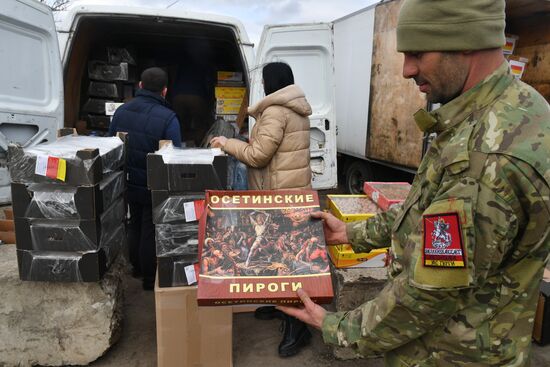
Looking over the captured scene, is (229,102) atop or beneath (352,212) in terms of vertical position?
atop

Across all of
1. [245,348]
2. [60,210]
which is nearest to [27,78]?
[60,210]

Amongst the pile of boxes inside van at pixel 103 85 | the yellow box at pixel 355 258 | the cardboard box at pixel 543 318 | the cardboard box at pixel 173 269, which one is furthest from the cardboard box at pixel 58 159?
the cardboard box at pixel 543 318

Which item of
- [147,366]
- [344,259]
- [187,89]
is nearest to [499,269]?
[344,259]

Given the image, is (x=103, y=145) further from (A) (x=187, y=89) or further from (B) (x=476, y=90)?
(A) (x=187, y=89)

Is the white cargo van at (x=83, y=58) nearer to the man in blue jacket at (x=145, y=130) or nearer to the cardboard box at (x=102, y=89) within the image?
the cardboard box at (x=102, y=89)

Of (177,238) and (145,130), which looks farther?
(145,130)

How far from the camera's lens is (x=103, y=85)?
182 inches

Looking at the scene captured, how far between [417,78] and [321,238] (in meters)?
0.64

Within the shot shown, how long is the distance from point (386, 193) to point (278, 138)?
2.77 feet

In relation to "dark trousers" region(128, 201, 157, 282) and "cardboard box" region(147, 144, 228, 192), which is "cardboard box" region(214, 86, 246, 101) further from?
"cardboard box" region(147, 144, 228, 192)

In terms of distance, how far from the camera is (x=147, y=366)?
8.83 feet

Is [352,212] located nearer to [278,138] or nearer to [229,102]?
[278,138]

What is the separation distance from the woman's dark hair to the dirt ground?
1.76 m

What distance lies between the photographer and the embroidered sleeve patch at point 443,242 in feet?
3.09
